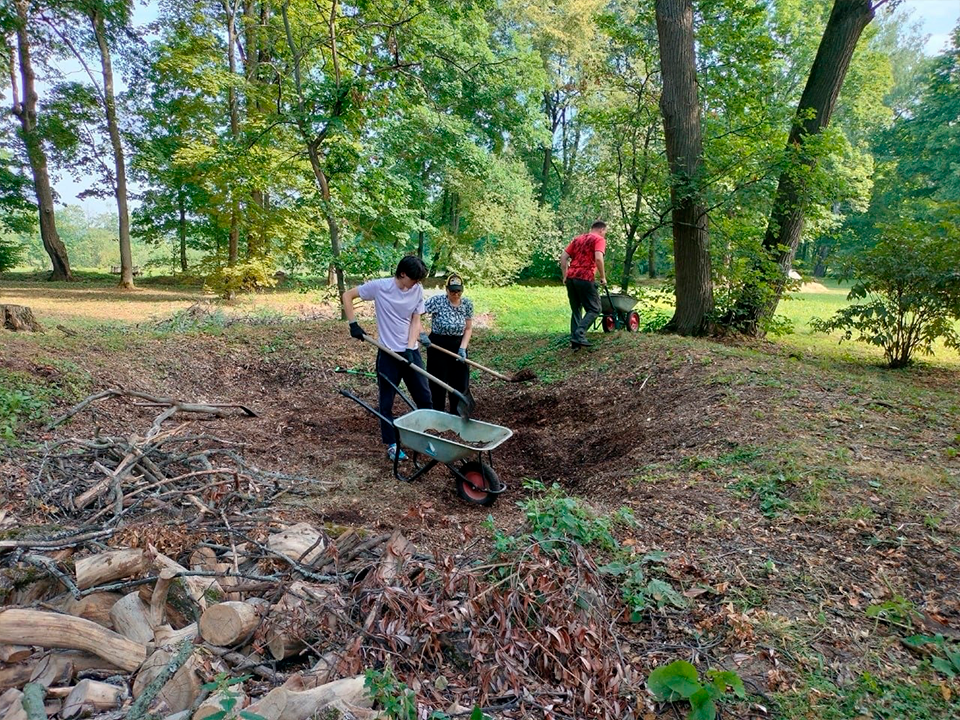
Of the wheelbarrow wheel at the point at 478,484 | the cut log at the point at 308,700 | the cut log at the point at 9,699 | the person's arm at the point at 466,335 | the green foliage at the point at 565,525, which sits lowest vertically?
the wheelbarrow wheel at the point at 478,484

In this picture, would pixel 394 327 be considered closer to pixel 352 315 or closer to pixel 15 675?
pixel 352 315

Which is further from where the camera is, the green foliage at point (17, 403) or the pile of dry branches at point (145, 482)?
the green foliage at point (17, 403)

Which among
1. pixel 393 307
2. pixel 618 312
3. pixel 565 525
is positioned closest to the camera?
pixel 565 525

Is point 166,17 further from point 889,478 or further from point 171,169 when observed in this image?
point 889,478

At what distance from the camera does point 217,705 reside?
173 cm

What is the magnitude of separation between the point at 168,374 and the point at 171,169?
42.1 ft

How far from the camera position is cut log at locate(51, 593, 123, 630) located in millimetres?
2160

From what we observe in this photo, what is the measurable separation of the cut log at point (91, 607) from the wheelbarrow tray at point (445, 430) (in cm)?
195

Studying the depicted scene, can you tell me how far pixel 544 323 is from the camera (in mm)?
12086

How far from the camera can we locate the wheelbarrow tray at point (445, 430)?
12.7ft

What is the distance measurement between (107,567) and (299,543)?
2.58 ft

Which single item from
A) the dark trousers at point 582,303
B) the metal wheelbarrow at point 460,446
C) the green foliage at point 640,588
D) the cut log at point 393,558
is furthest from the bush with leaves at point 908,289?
the cut log at point 393,558

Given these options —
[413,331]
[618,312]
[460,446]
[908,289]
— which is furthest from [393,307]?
[908,289]

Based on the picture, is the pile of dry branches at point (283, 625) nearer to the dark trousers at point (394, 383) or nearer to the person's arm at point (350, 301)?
the dark trousers at point (394, 383)
